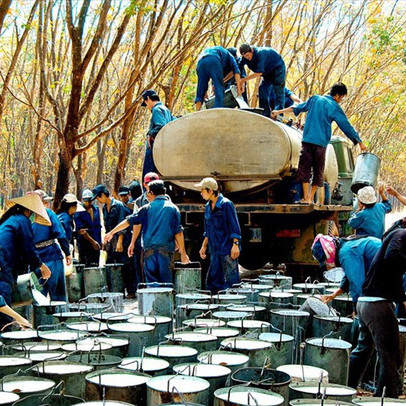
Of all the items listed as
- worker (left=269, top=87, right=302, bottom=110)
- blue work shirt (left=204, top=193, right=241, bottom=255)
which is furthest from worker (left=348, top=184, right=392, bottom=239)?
worker (left=269, top=87, right=302, bottom=110)

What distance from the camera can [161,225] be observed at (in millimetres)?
7016

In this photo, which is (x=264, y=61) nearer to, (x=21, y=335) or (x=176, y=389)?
(x=21, y=335)

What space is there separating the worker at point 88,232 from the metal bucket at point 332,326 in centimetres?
539

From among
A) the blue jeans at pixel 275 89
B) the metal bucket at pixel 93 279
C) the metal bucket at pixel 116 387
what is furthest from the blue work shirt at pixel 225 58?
the metal bucket at pixel 116 387

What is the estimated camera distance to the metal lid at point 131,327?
4.06 meters

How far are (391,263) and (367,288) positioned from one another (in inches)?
10.1

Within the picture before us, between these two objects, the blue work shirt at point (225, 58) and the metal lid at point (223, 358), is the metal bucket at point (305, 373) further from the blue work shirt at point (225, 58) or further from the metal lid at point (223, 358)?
the blue work shirt at point (225, 58)

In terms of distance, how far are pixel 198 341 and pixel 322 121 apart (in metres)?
5.21

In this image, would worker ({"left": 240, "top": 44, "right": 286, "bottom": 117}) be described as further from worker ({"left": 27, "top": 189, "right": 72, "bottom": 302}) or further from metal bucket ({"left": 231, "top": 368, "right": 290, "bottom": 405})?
metal bucket ({"left": 231, "top": 368, "right": 290, "bottom": 405})

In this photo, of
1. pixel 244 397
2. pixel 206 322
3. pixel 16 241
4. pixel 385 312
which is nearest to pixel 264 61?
A: pixel 16 241

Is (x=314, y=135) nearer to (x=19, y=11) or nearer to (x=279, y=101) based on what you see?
(x=279, y=101)

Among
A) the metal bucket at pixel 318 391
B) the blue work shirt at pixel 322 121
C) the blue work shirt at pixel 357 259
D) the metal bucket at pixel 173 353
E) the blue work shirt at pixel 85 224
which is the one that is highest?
the blue work shirt at pixel 322 121

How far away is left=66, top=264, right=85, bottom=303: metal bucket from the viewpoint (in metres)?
7.61

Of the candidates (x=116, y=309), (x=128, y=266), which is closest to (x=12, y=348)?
(x=116, y=309)
